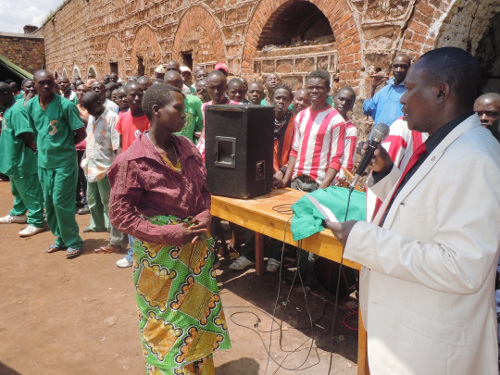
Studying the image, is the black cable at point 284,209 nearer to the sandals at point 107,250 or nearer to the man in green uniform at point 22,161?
the sandals at point 107,250

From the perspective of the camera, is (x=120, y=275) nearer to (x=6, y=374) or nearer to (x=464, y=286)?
(x=6, y=374)

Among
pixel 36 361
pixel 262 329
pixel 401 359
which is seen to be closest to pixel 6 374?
pixel 36 361

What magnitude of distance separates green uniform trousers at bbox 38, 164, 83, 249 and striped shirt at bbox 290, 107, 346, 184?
272 cm

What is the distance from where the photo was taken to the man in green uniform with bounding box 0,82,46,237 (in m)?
5.09

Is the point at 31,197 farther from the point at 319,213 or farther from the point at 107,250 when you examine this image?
the point at 319,213

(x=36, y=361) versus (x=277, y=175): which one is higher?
(x=277, y=175)

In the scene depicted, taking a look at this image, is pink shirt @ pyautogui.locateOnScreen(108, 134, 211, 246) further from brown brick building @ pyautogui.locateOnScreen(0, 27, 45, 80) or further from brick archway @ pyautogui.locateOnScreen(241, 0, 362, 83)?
brown brick building @ pyautogui.locateOnScreen(0, 27, 45, 80)

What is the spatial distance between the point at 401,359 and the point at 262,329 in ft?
6.10

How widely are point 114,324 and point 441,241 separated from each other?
2.90 m

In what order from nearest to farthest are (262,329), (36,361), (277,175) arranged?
(36,361) < (262,329) < (277,175)

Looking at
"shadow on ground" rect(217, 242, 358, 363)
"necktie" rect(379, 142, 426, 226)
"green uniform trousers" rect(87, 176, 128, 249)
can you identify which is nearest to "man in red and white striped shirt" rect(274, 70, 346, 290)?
"shadow on ground" rect(217, 242, 358, 363)

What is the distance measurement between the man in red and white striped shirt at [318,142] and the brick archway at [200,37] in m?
5.04

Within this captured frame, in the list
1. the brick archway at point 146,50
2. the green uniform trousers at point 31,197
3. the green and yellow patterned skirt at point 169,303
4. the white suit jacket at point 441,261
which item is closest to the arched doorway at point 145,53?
the brick archway at point 146,50

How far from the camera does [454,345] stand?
4.34 feet
